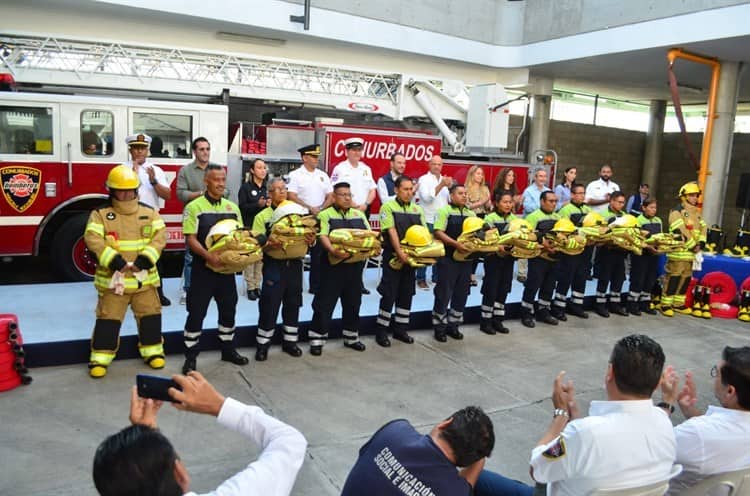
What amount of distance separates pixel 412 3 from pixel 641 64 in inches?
210

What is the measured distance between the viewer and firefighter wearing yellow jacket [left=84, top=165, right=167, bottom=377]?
15.3ft

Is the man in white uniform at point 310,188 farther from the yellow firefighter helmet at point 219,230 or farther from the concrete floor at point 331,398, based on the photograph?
the yellow firefighter helmet at point 219,230

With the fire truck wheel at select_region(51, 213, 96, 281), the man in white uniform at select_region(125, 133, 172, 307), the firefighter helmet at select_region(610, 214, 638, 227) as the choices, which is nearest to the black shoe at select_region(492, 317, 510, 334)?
the firefighter helmet at select_region(610, 214, 638, 227)

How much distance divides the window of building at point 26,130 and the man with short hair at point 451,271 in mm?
4875

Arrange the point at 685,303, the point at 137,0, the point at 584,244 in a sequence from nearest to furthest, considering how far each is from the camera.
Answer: the point at 584,244, the point at 685,303, the point at 137,0

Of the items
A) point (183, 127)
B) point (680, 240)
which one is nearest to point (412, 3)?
point (183, 127)

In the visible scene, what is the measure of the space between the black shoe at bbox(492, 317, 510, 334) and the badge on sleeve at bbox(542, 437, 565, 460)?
15.7ft

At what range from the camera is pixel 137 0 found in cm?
1027

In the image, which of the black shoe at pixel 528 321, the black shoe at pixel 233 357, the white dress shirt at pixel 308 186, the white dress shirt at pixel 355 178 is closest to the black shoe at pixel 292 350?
the black shoe at pixel 233 357

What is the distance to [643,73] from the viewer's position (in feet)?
47.3

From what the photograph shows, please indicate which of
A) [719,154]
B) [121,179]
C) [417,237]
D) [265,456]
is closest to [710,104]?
[719,154]

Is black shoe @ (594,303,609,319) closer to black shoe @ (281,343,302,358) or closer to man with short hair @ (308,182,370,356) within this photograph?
man with short hair @ (308,182,370,356)

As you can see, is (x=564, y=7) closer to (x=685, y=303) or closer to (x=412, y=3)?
(x=412, y=3)

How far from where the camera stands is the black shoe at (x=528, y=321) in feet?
23.7
